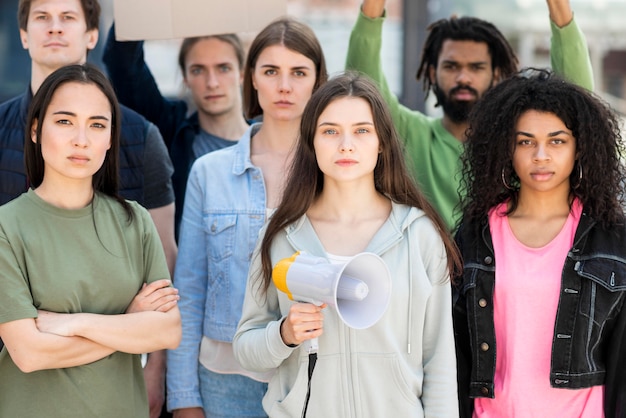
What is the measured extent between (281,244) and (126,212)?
0.61 m

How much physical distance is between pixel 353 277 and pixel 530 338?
782 millimetres

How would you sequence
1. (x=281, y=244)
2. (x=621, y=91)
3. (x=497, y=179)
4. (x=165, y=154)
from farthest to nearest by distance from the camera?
(x=621, y=91)
(x=165, y=154)
(x=497, y=179)
(x=281, y=244)

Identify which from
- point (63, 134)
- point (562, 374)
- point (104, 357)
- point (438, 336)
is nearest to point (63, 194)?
point (63, 134)

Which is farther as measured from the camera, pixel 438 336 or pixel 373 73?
pixel 373 73

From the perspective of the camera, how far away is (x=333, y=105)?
9.73 ft

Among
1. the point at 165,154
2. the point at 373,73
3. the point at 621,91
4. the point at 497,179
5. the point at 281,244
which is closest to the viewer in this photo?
the point at 281,244

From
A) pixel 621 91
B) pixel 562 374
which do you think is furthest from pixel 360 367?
pixel 621 91

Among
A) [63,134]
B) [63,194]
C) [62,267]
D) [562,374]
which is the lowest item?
[562,374]

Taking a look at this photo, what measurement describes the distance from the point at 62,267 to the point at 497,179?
168 centimetres

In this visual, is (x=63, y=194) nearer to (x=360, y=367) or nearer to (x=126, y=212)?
(x=126, y=212)

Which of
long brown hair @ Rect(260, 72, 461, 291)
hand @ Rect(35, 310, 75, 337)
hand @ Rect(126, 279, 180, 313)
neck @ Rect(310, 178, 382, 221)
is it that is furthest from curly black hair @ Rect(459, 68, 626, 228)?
hand @ Rect(35, 310, 75, 337)

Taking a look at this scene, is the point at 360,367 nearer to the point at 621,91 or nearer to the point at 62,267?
the point at 62,267

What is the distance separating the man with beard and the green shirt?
143 centimetres

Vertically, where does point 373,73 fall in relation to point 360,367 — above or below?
above
